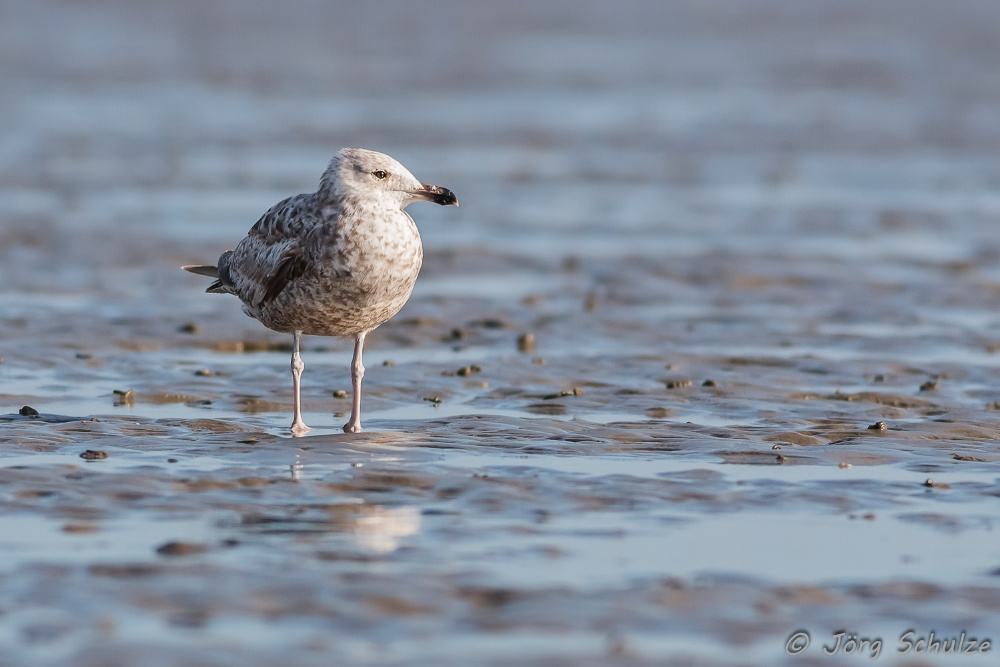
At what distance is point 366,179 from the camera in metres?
10.1

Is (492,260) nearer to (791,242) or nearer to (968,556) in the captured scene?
(791,242)

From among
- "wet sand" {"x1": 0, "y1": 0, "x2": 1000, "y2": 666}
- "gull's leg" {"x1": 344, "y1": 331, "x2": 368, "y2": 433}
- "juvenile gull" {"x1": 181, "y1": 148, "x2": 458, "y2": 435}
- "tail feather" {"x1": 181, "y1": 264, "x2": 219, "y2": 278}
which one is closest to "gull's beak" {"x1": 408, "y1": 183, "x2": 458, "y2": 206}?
"juvenile gull" {"x1": 181, "y1": 148, "x2": 458, "y2": 435}

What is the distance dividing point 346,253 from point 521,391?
6.99 feet

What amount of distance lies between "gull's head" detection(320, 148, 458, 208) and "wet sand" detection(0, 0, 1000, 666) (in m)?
1.47

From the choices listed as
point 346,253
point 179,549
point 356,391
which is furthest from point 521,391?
point 179,549

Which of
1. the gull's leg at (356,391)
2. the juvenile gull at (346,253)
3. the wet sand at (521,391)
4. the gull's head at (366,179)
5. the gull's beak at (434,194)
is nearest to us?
the wet sand at (521,391)

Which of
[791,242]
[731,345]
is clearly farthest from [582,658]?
[791,242]

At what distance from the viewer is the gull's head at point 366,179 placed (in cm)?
1002

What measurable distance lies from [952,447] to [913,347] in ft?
11.6

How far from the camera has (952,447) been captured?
31.8 ft

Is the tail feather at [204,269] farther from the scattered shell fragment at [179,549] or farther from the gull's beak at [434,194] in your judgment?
the scattered shell fragment at [179,549]

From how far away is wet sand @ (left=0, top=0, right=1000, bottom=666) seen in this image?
6574 millimetres

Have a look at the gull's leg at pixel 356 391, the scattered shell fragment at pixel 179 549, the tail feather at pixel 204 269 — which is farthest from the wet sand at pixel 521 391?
the tail feather at pixel 204 269

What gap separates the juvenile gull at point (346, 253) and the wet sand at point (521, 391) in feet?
2.54
